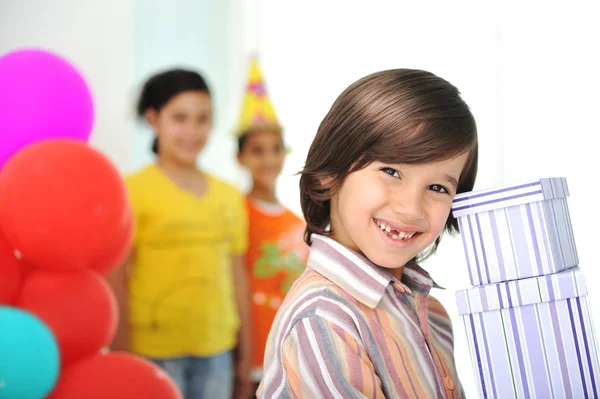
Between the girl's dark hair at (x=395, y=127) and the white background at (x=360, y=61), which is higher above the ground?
the white background at (x=360, y=61)

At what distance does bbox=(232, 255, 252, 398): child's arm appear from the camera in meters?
2.18

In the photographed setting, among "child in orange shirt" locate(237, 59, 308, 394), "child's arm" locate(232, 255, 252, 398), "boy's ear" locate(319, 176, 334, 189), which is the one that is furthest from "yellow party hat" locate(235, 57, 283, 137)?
"boy's ear" locate(319, 176, 334, 189)

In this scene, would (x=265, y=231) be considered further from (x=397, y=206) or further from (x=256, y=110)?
(x=397, y=206)

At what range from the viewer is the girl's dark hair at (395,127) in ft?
2.66

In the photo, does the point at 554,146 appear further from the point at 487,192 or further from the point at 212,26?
the point at 212,26

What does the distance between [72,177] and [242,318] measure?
1.01 metres

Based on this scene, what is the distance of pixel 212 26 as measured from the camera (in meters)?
3.25

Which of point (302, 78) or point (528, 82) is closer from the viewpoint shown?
point (528, 82)

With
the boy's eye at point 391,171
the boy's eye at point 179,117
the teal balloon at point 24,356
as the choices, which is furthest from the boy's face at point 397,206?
the boy's eye at point 179,117

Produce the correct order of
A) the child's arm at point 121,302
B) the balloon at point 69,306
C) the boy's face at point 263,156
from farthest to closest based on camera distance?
the boy's face at point 263,156 → the child's arm at point 121,302 → the balloon at point 69,306

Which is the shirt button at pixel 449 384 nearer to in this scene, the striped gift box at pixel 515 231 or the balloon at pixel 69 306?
the striped gift box at pixel 515 231

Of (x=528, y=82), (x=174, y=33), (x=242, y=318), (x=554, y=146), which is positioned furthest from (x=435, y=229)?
(x=174, y=33)

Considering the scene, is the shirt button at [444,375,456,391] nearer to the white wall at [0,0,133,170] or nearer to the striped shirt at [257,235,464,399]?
the striped shirt at [257,235,464,399]

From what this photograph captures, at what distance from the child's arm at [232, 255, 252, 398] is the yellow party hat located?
45cm
